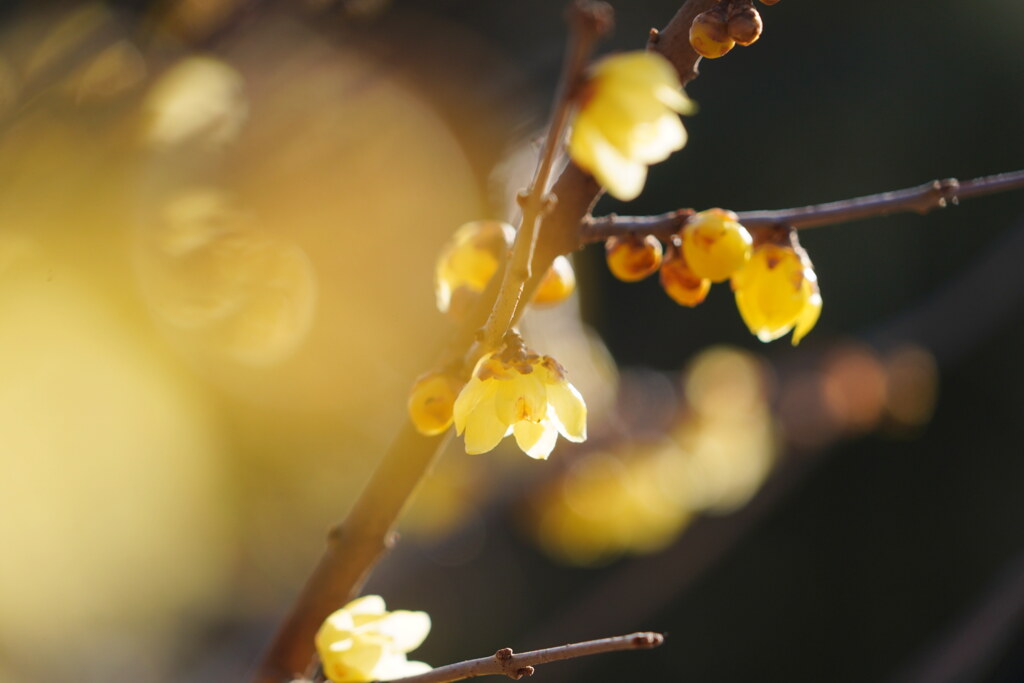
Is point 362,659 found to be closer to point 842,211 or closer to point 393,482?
point 393,482

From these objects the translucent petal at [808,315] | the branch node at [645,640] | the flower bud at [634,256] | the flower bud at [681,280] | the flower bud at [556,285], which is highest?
the flower bud at [556,285]

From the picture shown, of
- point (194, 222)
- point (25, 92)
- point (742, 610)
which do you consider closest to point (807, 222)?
point (25, 92)

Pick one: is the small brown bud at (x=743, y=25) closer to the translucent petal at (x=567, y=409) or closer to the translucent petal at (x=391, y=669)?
the translucent petal at (x=567, y=409)

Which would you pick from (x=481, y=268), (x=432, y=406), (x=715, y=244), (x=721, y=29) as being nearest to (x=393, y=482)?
(x=432, y=406)

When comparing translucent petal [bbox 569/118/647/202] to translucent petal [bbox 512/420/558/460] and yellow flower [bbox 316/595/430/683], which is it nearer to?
translucent petal [bbox 512/420/558/460]

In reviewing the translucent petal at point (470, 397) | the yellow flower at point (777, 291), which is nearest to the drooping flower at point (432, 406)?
the translucent petal at point (470, 397)
